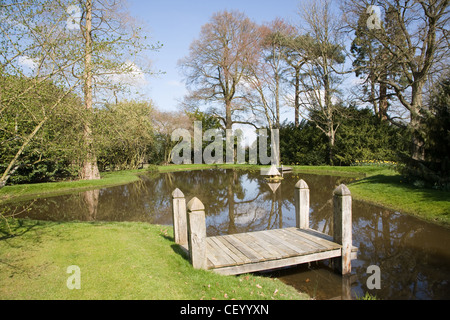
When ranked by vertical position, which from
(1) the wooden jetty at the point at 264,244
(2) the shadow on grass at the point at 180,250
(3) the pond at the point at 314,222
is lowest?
(3) the pond at the point at 314,222

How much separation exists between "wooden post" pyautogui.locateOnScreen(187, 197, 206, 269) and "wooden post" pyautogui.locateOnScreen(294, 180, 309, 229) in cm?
271

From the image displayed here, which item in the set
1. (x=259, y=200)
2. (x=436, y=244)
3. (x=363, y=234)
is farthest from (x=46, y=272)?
(x=259, y=200)

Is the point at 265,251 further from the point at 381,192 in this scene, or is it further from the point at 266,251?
the point at 381,192

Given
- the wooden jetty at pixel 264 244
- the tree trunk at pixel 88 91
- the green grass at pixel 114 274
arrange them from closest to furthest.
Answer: the green grass at pixel 114 274 → the wooden jetty at pixel 264 244 → the tree trunk at pixel 88 91

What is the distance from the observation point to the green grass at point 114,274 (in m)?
3.69

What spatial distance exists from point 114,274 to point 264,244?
275cm

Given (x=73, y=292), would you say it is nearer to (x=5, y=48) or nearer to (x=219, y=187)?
(x=5, y=48)

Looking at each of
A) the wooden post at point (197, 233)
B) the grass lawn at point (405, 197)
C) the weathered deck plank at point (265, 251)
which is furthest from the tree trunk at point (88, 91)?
the grass lawn at point (405, 197)

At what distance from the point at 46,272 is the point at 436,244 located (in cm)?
793

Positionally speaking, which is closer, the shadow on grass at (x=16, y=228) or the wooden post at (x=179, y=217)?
the wooden post at (x=179, y=217)

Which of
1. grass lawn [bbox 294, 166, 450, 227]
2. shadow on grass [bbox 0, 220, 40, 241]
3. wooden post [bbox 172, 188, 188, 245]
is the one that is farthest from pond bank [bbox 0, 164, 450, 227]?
wooden post [bbox 172, 188, 188, 245]

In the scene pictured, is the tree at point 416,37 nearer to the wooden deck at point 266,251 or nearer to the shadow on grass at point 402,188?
the shadow on grass at point 402,188
